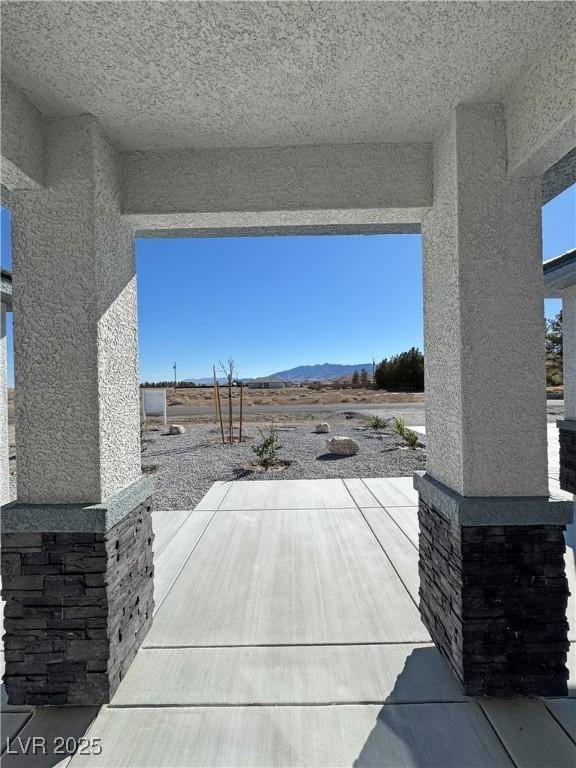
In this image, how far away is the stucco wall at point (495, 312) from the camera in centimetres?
217

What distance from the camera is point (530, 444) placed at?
7.09ft

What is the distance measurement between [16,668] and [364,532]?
3.08 meters

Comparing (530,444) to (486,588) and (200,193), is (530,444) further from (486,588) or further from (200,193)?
(200,193)

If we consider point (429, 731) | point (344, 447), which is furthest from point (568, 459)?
point (429, 731)

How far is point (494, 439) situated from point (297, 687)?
1.76 meters

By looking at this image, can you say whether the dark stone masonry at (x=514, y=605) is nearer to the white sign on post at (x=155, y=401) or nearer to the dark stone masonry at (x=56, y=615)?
the dark stone masonry at (x=56, y=615)

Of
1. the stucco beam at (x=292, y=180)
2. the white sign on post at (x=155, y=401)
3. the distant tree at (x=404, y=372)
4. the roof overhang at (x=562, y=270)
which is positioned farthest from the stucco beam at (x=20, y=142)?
the distant tree at (x=404, y=372)

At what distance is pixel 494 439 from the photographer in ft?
7.13

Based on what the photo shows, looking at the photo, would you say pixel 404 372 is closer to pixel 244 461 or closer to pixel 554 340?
pixel 554 340

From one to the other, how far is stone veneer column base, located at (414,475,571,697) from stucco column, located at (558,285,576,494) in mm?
4292

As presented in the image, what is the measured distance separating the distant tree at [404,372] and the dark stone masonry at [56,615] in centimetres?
3576

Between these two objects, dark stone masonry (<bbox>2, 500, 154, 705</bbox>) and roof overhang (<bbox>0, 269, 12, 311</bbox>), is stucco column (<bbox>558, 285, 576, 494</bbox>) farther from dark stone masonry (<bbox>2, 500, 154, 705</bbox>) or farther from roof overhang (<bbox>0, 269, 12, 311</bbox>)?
roof overhang (<bbox>0, 269, 12, 311</bbox>)

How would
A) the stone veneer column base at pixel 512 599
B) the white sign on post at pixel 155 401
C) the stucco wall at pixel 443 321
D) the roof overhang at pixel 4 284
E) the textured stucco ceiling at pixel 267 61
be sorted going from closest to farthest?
the textured stucco ceiling at pixel 267 61 → the stone veneer column base at pixel 512 599 → the stucco wall at pixel 443 321 → the roof overhang at pixel 4 284 → the white sign on post at pixel 155 401

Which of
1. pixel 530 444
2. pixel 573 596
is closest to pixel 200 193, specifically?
pixel 530 444
